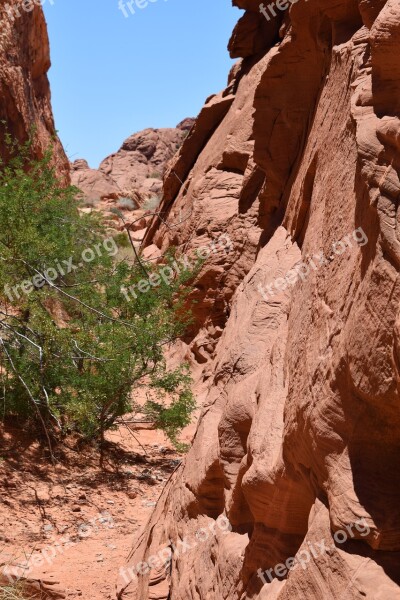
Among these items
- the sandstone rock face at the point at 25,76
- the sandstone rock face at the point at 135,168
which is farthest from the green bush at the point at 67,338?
the sandstone rock face at the point at 135,168

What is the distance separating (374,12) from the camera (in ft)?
10.8

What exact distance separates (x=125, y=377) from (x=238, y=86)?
27.5 ft

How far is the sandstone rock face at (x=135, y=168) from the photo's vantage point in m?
37.6

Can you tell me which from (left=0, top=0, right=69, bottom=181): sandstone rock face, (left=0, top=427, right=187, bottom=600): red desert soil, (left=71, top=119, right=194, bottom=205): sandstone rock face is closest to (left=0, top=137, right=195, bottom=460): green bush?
(left=0, top=427, right=187, bottom=600): red desert soil

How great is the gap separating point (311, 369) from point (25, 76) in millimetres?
16959

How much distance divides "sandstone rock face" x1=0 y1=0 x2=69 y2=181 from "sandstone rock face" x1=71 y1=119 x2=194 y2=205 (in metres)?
15.2

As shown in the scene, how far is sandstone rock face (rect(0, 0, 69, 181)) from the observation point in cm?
1655

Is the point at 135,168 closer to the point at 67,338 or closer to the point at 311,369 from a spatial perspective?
the point at 67,338

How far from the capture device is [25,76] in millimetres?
18078

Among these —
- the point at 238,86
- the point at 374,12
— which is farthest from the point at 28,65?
the point at 374,12

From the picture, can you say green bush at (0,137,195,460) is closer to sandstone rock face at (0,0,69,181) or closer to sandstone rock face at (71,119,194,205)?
sandstone rock face at (0,0,69,181)

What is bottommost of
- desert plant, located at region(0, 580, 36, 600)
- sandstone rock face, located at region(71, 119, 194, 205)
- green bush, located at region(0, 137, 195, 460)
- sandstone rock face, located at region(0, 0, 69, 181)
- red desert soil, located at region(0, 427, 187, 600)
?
desert plant, located at region(0, 580, 36, 600)

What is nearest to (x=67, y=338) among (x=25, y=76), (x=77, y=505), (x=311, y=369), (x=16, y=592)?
(x=77, y=505)

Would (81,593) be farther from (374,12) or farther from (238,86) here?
(238,86)
